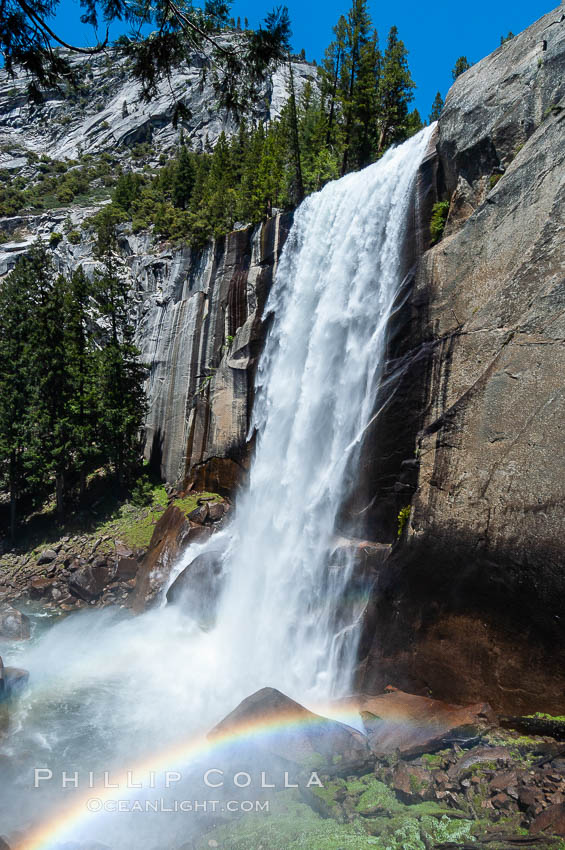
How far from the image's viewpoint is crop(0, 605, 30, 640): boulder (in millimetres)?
16203

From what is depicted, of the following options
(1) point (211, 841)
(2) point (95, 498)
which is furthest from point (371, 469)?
(2) point (95, 498)

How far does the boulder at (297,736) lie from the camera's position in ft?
25.8

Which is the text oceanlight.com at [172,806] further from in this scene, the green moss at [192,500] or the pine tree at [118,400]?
the pine tree at [118,400]

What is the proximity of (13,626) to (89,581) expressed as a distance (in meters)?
3.69

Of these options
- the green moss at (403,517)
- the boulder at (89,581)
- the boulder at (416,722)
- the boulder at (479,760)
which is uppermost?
the green moss at (403,517)

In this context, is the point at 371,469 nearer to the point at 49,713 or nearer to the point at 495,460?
the point at 495,460

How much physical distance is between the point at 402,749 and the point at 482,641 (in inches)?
89.0

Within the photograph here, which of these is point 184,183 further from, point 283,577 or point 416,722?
point 416,722

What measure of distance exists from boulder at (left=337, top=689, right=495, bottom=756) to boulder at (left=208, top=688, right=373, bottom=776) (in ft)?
1.40

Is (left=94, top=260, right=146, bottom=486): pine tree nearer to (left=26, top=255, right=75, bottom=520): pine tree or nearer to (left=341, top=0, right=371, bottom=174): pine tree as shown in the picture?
(left=26, top=255, right=75, bottom=520): pine tree

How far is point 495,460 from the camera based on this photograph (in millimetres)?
8906

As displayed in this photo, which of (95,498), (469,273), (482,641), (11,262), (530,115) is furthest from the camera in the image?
(11,262)

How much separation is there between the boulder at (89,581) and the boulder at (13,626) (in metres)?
2.83

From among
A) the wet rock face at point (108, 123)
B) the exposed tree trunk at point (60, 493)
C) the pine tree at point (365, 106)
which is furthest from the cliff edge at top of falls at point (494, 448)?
the wet rock face at point (108, 123)
